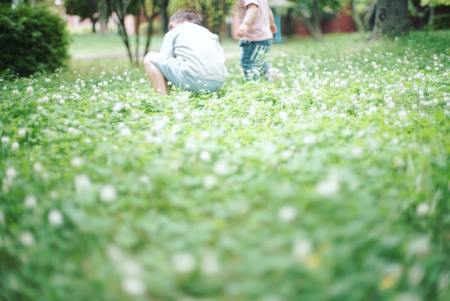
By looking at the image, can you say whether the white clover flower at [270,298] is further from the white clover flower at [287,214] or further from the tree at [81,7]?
the tree at [81,7]

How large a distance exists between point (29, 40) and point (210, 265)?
10864mm

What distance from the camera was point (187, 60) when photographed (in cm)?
666

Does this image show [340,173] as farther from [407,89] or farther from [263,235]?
[407,89]

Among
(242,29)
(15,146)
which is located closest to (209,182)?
(15,146)

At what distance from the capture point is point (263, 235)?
7.77 ft

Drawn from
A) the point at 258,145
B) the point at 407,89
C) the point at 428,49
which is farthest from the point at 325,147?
the point at 428,49

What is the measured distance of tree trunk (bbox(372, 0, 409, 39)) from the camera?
16.5 metres

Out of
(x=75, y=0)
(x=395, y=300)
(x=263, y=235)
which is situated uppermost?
(x=75, y=0)

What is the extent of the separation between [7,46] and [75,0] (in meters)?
6.27

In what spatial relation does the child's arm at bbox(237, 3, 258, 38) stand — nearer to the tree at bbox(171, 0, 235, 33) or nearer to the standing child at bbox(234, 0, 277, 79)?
the standing child at bbox(234, 0, 277, 79)

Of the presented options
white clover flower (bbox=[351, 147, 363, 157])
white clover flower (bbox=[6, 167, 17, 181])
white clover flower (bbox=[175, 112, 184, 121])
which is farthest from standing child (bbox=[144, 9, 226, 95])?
white clover flower (bbox=[351, 147, 363, 157])

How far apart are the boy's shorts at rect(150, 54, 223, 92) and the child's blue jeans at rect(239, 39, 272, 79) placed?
1463mm

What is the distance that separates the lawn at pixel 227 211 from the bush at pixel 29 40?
24.9ft

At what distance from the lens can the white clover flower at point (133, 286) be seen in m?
2.13
